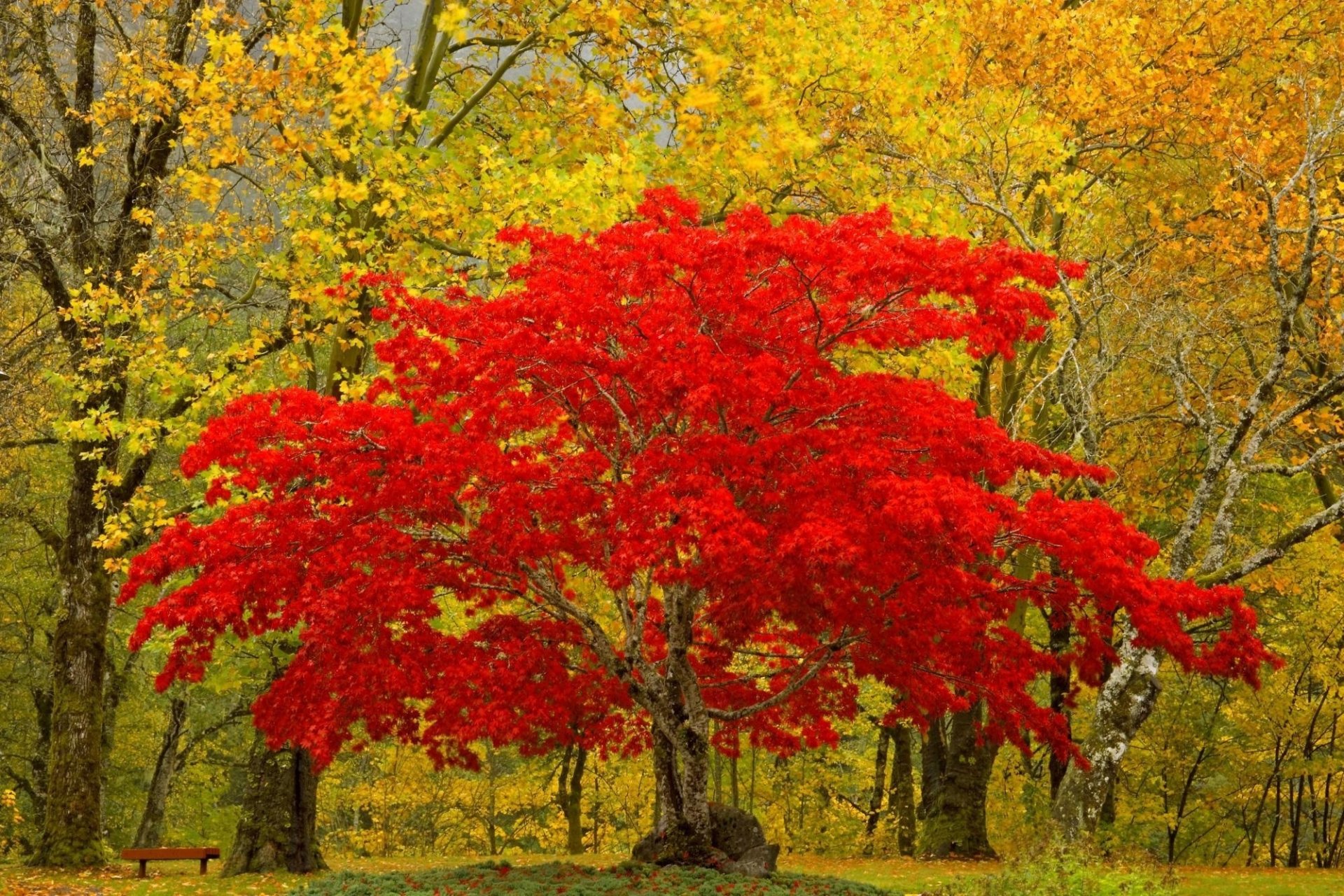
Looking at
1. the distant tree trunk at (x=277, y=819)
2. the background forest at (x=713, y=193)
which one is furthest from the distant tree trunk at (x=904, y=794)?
the distant tree trunk at (x=277, y=819)

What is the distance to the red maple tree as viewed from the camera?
10.2m

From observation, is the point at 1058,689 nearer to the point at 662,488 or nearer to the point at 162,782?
the point at 662,488

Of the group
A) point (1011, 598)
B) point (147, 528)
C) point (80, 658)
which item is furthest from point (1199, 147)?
point (80, 658)

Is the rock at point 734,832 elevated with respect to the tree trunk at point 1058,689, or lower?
lower

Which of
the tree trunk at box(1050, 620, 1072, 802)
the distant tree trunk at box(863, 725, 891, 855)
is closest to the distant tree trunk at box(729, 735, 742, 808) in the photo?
the distant tree trunk at box(863, 725, 891, 855)

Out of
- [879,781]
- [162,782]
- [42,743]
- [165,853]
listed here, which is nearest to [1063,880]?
[165,853]

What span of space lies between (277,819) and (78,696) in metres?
3.14

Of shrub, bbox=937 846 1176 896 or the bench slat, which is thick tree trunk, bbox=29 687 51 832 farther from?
shrub, bbox=937 846 1176 896

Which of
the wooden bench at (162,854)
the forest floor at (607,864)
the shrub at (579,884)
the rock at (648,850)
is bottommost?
the forest floor at (607,864)

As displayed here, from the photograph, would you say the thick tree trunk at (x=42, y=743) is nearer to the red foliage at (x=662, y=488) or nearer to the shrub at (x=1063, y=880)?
the red foliage at (x=662, y=488)

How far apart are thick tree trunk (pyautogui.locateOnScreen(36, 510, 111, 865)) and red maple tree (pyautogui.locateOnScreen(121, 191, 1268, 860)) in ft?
19.5

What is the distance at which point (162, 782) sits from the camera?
1063 inches

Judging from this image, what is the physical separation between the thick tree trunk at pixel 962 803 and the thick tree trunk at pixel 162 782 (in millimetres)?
16450

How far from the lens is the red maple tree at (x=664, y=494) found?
33.5ft
